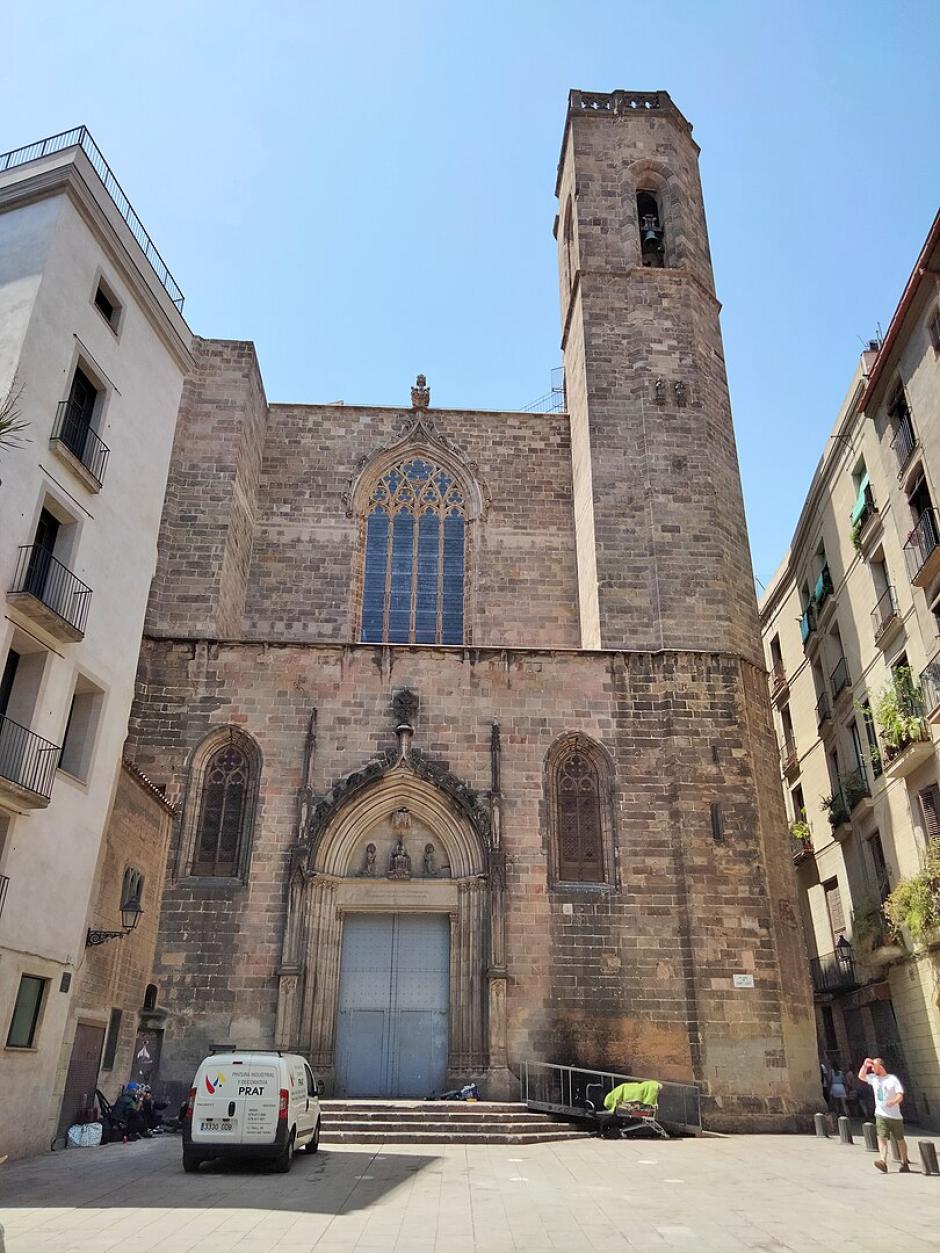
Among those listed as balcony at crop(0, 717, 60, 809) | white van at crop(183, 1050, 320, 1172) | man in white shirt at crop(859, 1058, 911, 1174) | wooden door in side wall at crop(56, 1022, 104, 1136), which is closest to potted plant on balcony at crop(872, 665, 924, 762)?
man in white shirt at crop(859, 1058, 911, 1174)

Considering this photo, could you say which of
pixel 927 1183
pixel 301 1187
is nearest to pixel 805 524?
pixel 927 1183

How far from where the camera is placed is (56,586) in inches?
534

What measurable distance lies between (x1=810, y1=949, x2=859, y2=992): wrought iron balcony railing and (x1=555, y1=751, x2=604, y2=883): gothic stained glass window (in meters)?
7.13

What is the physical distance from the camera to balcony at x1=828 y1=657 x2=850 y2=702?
2098cm

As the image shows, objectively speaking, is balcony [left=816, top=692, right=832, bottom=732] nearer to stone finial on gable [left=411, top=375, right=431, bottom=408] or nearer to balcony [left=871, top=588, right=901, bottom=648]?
balcony [left=871, top=588, right=901, bottom=648]

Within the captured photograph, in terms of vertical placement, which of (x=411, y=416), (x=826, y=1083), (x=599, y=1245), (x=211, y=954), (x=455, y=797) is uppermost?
(x=411, y=416)

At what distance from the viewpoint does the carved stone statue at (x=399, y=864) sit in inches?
654

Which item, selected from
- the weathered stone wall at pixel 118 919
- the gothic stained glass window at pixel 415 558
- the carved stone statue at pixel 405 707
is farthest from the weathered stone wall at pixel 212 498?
the weathered stone wall at pixel 118 919

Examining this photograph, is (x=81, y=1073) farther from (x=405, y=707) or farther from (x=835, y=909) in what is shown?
(x=835, y=909)

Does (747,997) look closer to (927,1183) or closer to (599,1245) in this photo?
(927,1183)

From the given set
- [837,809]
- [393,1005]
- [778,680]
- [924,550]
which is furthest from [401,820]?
→ [778,680]

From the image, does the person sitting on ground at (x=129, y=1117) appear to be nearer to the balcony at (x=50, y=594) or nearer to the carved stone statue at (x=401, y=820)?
the carved stone statue at (x=401, y=820)

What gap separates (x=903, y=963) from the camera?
58.1ft

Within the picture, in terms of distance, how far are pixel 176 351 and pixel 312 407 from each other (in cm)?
668
